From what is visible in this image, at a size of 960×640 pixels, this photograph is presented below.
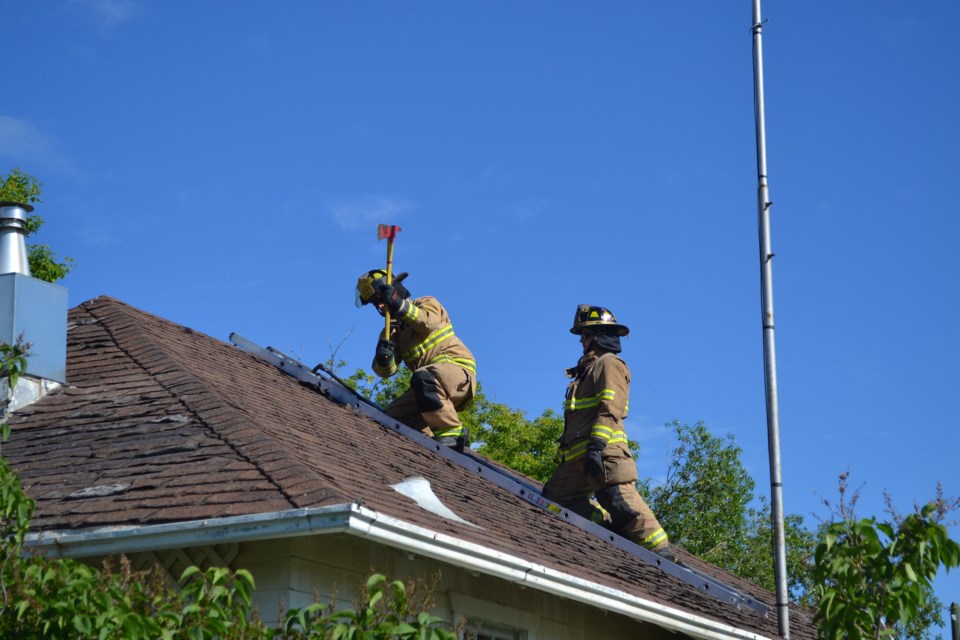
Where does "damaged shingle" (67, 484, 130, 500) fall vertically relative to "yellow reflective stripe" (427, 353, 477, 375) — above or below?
below

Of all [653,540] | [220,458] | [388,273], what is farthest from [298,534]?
[388,273]

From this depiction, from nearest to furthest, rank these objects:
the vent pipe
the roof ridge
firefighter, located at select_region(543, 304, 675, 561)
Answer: the roof ridge
the vent pipe
firefighter, located at select_region(543, 304, 675, 561)

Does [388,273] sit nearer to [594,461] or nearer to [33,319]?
[594,461]

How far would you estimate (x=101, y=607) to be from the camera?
540 centimetres

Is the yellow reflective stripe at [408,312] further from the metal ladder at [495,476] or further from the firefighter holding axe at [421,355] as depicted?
the metal ladder at [495,476]

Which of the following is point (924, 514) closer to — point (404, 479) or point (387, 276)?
point (404, 479)

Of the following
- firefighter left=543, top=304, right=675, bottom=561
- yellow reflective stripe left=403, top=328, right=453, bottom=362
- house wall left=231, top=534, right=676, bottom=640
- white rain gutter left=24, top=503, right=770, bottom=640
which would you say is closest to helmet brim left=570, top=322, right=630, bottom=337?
firefighter left=543, top=304, right=675, bottom=561

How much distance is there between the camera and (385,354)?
39.9 feet

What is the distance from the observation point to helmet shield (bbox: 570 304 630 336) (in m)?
11.9

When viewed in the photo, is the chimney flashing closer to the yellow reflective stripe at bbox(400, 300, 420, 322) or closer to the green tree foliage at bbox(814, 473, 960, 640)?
the yellow reflective stripe at bbox(400, 300, 420, 322)

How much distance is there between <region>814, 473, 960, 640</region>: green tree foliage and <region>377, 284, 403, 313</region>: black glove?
534 centimetres

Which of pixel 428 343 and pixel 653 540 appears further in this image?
pixel 428 343

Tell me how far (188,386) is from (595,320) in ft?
13.1

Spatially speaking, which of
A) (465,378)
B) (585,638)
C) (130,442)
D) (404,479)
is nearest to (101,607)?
(130,442)
